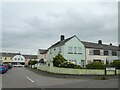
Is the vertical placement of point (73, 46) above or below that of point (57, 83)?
above

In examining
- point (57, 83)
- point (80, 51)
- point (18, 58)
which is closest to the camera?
point (57, 83)

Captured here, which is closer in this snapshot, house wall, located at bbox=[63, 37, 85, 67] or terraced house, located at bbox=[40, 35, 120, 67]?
house wall, located at bbox=[63, 37, 85, 67]

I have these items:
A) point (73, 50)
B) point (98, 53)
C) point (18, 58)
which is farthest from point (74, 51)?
point (18, 58)

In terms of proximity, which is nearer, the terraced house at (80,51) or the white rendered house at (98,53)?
the terraced house at (80,51)

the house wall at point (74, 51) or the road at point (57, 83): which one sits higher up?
the house wall at point (74, 51)

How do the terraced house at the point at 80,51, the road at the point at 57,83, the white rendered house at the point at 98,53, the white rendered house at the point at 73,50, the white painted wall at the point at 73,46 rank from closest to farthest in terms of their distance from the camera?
the road at the point at 57,83
the white painted wall at the point at 73,46
the white rendered house at the point at 73,50
the terraced house at the point at 80,51
the white rendered house at the point at 98,53

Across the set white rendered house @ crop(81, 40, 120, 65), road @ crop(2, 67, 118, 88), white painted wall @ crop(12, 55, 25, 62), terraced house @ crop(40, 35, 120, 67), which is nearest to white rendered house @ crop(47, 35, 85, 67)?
terraced house @ crop(40, 35, 120, 67)

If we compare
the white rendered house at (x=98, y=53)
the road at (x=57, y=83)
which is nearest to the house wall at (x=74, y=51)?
A: the white rendered house at (x=98, y=53)

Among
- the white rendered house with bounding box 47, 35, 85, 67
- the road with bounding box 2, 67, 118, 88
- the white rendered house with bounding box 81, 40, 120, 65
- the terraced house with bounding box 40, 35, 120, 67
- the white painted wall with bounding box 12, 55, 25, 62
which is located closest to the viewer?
the road with bounding box 2, 67, 118, 88

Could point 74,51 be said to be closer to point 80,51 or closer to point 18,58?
point 80,51

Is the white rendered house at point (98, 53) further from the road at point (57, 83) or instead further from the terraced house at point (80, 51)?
the road at point (57, 83)

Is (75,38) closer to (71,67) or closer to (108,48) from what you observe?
(108,48)

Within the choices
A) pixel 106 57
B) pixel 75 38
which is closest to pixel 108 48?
pixel 106 57

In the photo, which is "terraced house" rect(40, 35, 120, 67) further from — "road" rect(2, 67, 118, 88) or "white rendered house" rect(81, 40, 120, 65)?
"road" rect(2, 67, 118, 88)
